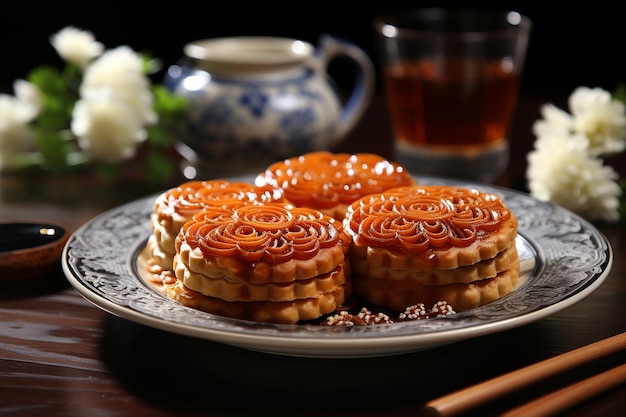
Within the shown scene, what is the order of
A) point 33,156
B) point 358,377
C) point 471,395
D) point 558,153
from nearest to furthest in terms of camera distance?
point 471,395 < point 358,377 < point 558,153 < point 33,156

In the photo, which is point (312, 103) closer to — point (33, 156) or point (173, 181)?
point (173, 181)

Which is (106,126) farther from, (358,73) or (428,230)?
(428,230)

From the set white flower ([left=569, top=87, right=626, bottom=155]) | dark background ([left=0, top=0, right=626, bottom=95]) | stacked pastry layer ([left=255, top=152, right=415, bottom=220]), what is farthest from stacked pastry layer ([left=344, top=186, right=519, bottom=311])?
dark background ([left=0, top=0, right=626, bottom=95])

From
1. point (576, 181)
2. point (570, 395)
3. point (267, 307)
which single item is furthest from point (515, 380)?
point (576, 181)

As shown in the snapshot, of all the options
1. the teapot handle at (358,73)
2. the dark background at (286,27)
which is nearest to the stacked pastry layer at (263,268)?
the teapot handle at (358,73)

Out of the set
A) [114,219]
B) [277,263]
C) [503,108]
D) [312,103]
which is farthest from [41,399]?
[503,108]

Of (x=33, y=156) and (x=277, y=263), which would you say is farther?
(x=33, y=156)
